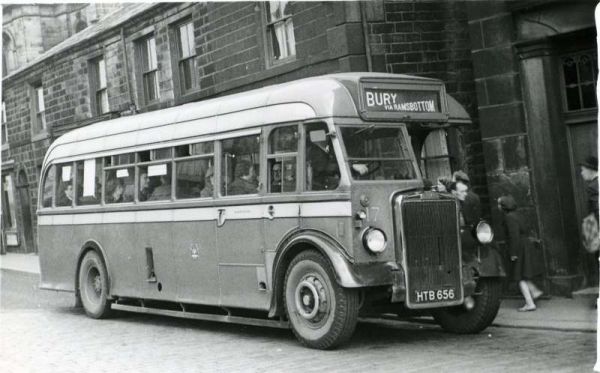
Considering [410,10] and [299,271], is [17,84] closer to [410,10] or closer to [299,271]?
[410,10]

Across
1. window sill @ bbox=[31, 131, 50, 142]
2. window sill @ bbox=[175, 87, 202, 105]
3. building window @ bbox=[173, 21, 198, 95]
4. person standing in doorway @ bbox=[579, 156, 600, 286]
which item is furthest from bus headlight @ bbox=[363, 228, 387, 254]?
window sill @ bbox=[31, 131, 50, 142]

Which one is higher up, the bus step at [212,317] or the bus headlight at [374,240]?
the bus headlight at [374,240]

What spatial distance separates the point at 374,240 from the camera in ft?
27.7

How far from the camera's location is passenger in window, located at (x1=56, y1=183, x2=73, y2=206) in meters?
13.6

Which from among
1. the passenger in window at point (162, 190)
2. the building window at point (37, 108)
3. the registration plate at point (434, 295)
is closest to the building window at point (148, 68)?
the building window at point (37, 108)

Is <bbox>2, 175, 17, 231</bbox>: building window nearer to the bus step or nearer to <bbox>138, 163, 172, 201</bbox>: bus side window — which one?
the bus step

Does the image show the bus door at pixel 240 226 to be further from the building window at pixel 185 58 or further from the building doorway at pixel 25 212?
the building doorway at pixel 25 212

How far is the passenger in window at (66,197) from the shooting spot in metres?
13.6

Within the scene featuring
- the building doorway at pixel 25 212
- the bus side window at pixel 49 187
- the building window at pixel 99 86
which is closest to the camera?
the bus side window at pixel 49 187

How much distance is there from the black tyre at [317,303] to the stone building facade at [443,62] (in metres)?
2.13

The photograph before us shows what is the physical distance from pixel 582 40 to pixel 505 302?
12.5ft

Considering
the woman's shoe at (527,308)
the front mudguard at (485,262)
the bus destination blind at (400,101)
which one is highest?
the bus destination blind at (400,101)

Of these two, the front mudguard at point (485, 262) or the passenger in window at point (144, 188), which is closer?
the front mudguard at point (485, 262)

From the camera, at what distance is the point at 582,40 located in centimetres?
1161
